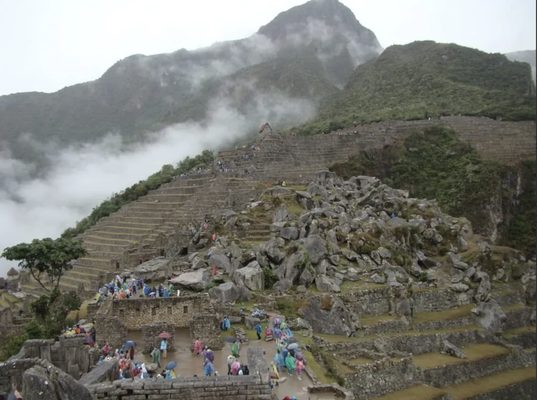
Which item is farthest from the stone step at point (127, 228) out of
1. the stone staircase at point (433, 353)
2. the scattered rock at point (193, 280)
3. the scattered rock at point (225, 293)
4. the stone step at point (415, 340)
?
the stone step at point (415, 340)

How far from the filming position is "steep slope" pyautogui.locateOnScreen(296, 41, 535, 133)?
59562mm

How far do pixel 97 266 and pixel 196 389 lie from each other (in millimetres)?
28978

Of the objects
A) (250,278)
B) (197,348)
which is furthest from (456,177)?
(197,348)

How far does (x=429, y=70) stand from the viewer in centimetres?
7956

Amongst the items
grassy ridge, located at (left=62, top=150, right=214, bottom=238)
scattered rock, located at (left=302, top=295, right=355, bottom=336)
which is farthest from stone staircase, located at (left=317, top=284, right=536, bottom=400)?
grassy ridge, located at (left=62, top=150, right=214, bottom=238)

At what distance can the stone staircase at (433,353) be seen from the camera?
55.0 ft

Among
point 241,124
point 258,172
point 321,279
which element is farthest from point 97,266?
point 241,124

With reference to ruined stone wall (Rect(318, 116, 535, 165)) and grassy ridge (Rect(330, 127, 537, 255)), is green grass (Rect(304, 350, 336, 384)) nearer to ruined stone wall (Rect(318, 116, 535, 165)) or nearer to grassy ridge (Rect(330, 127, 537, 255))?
grassy ridge (Rect(330, 127, 537, 255))

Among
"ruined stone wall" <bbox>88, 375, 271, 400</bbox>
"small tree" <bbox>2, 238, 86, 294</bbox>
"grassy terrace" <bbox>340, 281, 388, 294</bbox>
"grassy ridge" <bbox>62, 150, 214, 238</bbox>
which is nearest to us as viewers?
"ruined stone wall" <bbox>88, 375, 271, 400</bbox>

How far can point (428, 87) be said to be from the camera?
7400 cm

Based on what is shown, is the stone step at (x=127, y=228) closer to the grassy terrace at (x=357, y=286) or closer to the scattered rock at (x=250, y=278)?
the scattered rock at (x=250, y=278)

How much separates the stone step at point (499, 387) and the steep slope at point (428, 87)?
35615mm

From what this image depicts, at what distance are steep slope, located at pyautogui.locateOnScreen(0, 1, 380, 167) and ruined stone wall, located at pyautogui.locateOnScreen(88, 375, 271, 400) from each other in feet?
226

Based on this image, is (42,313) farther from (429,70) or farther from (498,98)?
(429,70)
